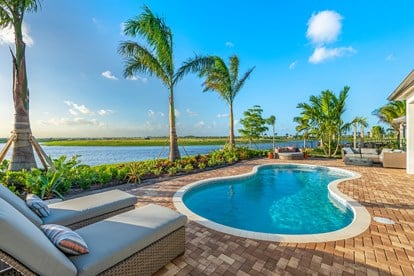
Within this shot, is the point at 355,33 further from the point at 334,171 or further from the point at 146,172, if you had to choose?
the point at 146,172

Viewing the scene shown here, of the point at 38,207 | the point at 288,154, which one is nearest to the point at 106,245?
the point at 38,207

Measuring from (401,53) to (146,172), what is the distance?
53.6 ft

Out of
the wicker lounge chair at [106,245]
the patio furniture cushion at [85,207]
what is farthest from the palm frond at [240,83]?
the wicker lounge chair at [106,245]

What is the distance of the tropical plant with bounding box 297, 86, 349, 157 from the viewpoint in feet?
44.8

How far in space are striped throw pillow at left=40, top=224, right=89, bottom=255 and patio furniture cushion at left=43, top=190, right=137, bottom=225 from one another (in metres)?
1.00

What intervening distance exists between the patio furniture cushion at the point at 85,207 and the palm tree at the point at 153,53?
633 cm

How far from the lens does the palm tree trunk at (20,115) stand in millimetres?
6348

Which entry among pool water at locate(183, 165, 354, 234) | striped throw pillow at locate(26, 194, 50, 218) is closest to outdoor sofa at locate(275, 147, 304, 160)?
pool water at locate(183, 165, 354, 234)

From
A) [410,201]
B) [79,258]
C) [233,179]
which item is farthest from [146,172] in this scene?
[410,201]

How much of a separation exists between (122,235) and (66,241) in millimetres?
545

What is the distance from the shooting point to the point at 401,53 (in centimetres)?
1155

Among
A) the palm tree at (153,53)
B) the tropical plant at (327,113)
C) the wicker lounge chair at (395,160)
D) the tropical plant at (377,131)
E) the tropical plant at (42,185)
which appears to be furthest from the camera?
the tropical plant at (377,131)

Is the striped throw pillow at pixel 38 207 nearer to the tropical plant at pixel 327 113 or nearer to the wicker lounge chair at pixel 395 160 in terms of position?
the wicker lounge chair at pixel 395 160

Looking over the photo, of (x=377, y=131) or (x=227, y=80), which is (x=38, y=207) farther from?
(x=377, y=131)
